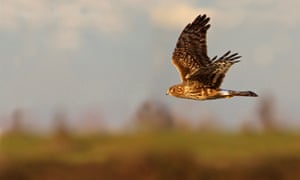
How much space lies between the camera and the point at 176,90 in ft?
57.1

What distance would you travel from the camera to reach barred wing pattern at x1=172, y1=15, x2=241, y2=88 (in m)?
16.7

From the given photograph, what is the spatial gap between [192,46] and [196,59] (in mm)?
293

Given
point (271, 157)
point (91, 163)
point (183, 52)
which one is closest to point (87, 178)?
point (91, 163)

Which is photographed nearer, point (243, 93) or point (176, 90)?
point (243, 93)

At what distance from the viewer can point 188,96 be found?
1723 cm

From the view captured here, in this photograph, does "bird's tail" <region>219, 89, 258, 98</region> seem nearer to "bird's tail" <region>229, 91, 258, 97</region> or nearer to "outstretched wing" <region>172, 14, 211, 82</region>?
"bird's tail" <region>229, 91, 258, 97</region>

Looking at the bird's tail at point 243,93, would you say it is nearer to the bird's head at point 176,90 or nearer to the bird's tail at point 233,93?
the bird's tail at point 233,93

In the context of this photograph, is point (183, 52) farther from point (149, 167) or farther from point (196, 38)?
point (149, 167)

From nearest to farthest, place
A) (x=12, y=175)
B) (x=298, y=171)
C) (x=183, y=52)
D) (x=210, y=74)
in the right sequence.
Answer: (x=210, y=74), (x=183, y=52), (x=12, y=175), (x=298, y=171)

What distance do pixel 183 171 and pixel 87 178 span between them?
1.75m

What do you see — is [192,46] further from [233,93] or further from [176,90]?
[233,93]

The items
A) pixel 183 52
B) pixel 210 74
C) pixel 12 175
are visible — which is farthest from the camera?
pixel 12 175

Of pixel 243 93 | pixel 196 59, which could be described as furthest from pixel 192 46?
pixel 243 93

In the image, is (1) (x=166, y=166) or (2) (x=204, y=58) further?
(1) (x=166, y=166)
